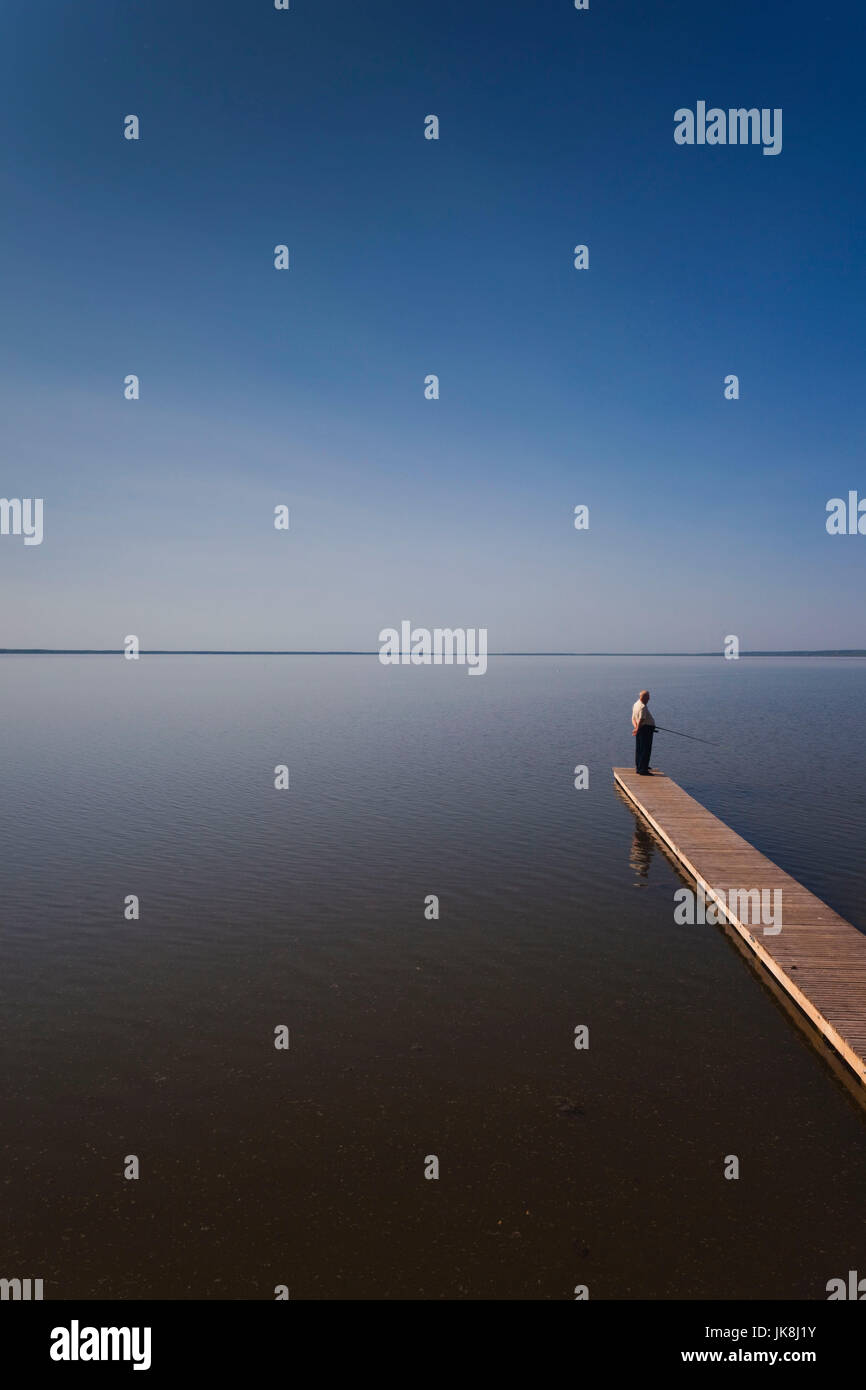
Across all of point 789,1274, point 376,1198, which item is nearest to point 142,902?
point 376,1198

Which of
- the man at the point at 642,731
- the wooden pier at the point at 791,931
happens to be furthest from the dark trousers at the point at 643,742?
the wooden pier at the point at 791,931

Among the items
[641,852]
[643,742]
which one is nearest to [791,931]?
[641,852]

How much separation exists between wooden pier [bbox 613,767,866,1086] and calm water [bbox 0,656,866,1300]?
43 centimetres

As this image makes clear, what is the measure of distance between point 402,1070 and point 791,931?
6494 millimetres

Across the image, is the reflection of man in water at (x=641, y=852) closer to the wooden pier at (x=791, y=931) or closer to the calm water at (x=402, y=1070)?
the calm water at (x=402, y=1070)

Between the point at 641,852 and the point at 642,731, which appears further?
the point at 642,731

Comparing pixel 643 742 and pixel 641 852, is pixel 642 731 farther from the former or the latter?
pixel 641 852

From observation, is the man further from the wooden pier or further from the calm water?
the calm water

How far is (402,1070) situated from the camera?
864 centimetres

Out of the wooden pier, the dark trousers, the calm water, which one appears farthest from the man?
the calm water

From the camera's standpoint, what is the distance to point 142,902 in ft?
46.0

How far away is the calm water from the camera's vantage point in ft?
20.1
